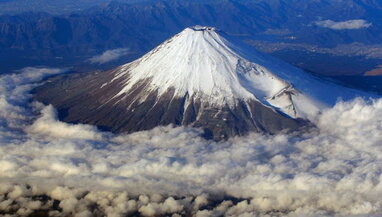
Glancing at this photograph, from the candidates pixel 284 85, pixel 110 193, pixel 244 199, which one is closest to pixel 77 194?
pixel 110 193

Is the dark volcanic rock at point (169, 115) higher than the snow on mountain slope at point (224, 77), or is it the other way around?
the snow on mountain slope at point (224, 77)

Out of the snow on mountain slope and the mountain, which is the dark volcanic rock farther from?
the snow on mountain slope

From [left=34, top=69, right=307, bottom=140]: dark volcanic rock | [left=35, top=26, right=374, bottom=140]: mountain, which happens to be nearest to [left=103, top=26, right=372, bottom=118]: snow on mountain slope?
[left=35, top=26, right=374, bottom=140]: mountain

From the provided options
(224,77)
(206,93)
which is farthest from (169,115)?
(224,77)

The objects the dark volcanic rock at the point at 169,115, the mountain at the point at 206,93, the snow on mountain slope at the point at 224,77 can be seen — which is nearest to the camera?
the dark volcanic rock at the point at 169,115

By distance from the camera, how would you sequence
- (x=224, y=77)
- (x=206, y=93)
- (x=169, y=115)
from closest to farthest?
1. (x=169, y=115)
2. (x=206, y=93)
3. (x=224, y=77)

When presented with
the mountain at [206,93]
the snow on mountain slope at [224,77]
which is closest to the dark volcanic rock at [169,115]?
the mountain at [206,93]

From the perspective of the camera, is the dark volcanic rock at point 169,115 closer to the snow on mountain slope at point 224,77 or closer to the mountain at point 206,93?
the mountain at point 206,93

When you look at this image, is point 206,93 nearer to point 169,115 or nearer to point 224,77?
point 224,77

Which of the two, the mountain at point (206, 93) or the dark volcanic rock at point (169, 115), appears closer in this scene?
the dark volcanic rock at point (169, 115)
